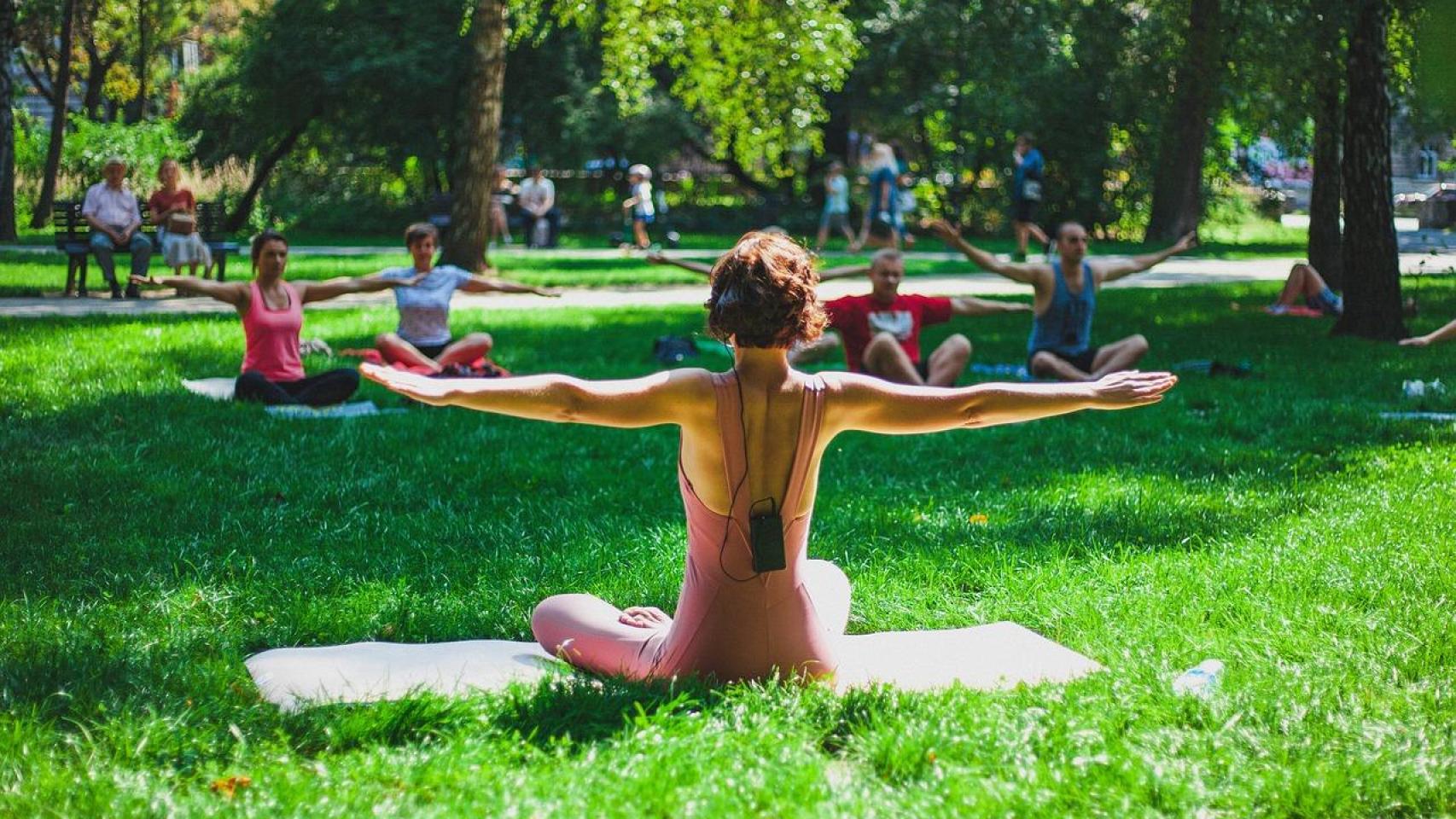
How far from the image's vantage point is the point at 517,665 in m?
4.67

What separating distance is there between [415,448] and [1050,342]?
536cm

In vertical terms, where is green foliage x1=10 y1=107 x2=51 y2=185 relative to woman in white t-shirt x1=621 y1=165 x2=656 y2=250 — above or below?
above

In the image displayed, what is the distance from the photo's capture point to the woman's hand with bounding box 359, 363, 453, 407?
3.65 m

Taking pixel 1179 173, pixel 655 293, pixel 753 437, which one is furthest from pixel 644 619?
pixel 1179 173

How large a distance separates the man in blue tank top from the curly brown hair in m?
7.32

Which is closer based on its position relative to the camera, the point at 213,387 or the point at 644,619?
the point at 644,619

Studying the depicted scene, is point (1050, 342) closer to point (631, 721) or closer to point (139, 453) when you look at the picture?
point (139, 453)

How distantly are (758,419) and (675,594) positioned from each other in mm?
1697

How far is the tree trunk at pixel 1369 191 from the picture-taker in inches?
519

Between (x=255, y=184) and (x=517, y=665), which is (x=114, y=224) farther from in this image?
(x=517, y=665)

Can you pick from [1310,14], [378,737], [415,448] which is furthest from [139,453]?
[1310,14]

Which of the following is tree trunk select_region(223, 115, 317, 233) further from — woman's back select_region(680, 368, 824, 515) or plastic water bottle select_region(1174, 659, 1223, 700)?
plastic water bottle select_region(1174, 659, 1223, 700)

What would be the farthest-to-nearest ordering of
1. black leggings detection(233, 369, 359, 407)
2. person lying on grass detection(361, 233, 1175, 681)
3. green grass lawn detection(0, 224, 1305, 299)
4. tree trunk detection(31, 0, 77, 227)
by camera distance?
1. tree trunk detection(31, 0, 77, 227)
2. green grass lawn detection(0, 224, 1305, 299)
3. black leggings detection(233, 369, 359, 407)
4. person lying on grass detection(361, 233, 1175, 681)

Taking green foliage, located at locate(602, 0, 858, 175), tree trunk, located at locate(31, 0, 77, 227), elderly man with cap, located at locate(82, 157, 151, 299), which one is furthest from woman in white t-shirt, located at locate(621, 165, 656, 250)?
elderly man with cap, located at locate(82, 157, 151, 299)
